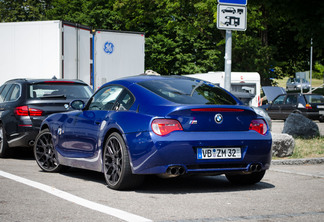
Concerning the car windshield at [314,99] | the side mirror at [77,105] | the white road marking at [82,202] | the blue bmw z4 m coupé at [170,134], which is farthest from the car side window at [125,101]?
the car windshield at [314,99]

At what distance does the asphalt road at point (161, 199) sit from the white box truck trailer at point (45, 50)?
697cm

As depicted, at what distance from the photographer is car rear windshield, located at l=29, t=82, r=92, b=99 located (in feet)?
37.4

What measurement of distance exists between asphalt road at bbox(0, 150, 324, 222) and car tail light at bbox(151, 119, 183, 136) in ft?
2.51

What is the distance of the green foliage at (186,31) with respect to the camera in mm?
33469

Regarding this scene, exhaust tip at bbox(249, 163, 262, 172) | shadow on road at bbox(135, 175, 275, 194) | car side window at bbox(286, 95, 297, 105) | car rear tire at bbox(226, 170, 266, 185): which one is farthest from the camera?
car side window at bbox(286, 95, 297, 105)

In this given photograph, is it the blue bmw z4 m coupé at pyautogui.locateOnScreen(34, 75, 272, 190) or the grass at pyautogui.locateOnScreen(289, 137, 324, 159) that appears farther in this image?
the grass at pyautogui.locateOnScreen(289, 137, 324, 159)

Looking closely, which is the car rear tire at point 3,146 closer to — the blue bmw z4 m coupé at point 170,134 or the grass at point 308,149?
the blue bmw z4 m coupé at point 170,134

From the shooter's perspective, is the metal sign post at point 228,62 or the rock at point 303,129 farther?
the rock at point 303,129

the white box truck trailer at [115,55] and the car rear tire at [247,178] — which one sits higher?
the white box truck trailer at [115,55]

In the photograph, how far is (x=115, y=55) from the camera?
18.3m

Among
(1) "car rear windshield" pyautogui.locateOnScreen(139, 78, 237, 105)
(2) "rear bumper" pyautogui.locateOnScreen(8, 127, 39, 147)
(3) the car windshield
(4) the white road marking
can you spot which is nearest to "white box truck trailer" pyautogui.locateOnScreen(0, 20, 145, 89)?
(2) "rear bumper" pyautogui.locateOnScreen(8, 127, 39, 147)

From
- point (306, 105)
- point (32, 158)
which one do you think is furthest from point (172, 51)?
point (32, 158)

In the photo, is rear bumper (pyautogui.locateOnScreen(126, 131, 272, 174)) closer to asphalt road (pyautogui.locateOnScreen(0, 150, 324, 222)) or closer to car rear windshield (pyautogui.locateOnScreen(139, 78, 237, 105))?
asphalt road (pyautogui.locateOnScreen(0, 150, 324, 222))

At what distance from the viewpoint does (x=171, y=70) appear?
4766 cm
